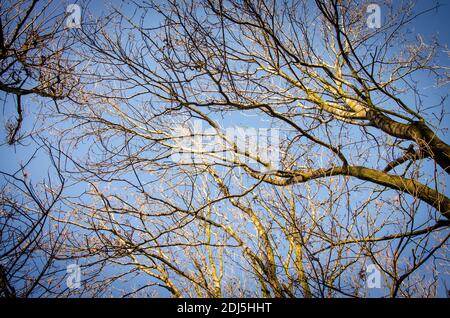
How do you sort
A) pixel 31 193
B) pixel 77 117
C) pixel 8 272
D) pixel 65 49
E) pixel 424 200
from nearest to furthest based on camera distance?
1. pixel 31 193
2. pixel 8 272
3. pixel 424 200
4. pixel 65 49
5. pixel 77 117

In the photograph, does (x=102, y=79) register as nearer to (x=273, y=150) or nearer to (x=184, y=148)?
(x=184, y=148)

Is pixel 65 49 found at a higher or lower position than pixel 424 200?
higher

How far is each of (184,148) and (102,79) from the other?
45.0 inches

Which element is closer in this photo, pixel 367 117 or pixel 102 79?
pixel 102 79
